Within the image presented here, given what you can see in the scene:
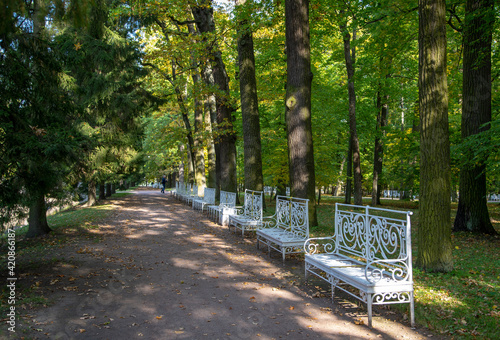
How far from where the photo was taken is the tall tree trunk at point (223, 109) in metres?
14.0

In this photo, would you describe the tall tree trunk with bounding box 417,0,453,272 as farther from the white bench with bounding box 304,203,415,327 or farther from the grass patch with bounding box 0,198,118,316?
the grass patch with bounding box 0,198,118,316

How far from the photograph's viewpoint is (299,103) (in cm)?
923

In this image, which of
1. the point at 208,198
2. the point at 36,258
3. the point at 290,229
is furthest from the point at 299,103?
the point at 208,198

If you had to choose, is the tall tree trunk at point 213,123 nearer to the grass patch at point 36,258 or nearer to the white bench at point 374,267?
the grass patch at point 36,258

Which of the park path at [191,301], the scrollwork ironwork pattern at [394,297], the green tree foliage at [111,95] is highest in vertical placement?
the green tree foliage at [111,95]

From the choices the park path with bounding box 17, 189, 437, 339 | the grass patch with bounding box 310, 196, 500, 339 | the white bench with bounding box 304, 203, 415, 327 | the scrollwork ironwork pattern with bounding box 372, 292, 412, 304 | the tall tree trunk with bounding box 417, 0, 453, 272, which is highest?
the tall tree trunk with bounding box 417, 0, 453, 272

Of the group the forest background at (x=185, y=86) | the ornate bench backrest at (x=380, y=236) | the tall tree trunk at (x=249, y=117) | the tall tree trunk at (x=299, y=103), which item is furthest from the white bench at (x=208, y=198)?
the ornate bench backrest at (x=380, y=236)

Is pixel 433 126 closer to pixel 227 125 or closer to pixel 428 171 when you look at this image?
pixel 428 171

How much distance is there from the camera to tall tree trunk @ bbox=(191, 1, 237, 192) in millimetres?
14016

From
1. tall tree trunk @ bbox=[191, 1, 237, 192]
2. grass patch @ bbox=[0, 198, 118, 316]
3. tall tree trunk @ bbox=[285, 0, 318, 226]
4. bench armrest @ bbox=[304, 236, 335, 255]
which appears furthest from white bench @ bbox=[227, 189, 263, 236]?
tall tree trunk @ bbox=[191, 1, 237, 192]

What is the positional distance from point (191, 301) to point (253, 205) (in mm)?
5737

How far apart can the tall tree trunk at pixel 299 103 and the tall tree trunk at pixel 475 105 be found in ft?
13.9

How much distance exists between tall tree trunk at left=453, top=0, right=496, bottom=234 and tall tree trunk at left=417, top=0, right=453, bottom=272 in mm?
4531

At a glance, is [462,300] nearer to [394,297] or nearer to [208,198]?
[394,297]
